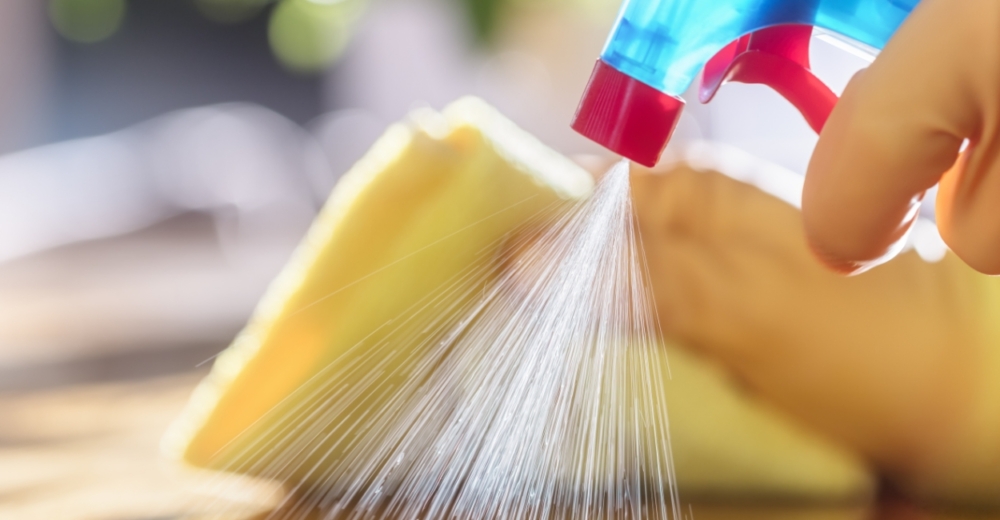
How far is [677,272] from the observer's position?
1.28ft

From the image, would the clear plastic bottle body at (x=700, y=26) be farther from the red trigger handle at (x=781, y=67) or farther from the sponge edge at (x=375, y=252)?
the sponge edge at (x=375, y=252)

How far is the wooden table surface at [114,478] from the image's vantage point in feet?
1.00

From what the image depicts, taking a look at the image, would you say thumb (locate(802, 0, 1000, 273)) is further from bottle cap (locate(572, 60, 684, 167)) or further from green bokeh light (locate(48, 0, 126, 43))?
green bokeh light (locate(48, 0, 126, 43))

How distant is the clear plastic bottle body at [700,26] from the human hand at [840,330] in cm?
14

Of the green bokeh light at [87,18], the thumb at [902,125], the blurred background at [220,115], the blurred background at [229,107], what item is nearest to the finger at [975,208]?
the thumb at [902,125]

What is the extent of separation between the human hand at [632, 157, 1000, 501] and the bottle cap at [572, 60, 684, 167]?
0.45ft

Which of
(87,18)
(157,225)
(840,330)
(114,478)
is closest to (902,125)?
(840,330)

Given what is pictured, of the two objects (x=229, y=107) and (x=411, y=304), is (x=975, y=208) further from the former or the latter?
(x=229, y=107)

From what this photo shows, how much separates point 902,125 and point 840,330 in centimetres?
16

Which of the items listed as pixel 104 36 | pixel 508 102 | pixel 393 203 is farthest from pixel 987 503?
pixel 104 36

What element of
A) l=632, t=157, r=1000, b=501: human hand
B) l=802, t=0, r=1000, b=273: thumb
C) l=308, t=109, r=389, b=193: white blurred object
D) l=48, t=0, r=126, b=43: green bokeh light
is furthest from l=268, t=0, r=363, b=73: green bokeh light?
l=802, t=0, r=1000, b=273: thumb

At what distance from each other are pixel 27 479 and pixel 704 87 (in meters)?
0.35

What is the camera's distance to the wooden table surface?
1.00 feet

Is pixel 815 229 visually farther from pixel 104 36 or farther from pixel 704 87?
pixel 104 36
